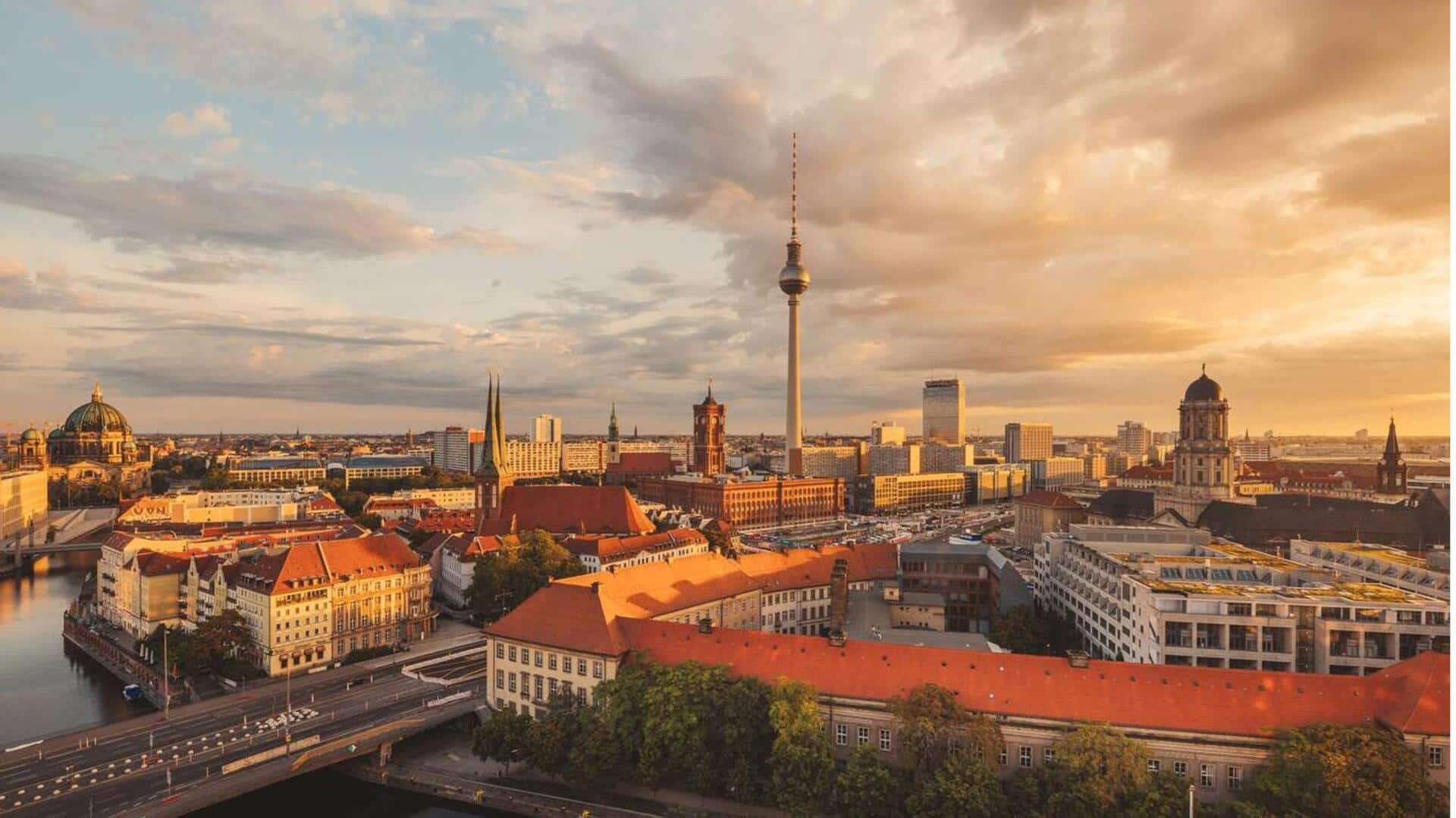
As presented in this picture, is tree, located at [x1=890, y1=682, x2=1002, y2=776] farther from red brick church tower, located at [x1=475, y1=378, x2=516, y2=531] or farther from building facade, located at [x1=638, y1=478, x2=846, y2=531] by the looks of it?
building facade, located at [x1=638, y1=478, x2=846, y2=531]

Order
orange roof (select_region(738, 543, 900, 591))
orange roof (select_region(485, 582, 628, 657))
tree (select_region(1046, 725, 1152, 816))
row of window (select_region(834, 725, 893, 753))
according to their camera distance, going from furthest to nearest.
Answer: orange roof (select_region(738, 543, 900, 591)), orange roof (select_region(485, 582, 628, 657)), row of window (select_region(834, 725, 893, 753)), tree (select_region(1046, 725, 1152, 816))

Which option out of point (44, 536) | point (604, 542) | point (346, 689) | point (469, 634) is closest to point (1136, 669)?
point (346, 689)

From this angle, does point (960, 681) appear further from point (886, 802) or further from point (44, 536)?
point (44, 536)

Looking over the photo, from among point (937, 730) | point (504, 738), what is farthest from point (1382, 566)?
point (504, 738)

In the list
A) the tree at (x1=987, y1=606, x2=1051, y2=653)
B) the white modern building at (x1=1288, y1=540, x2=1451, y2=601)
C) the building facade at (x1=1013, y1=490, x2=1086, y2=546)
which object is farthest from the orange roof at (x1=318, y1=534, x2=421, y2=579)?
the building facade at (x1=1013, y1=490, x2=1086, y2=546)

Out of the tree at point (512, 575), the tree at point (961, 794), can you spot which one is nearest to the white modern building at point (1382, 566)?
the tree at point (961, 794)

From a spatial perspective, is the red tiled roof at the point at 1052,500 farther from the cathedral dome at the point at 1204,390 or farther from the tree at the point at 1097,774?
the tree at the point at 1097,774
